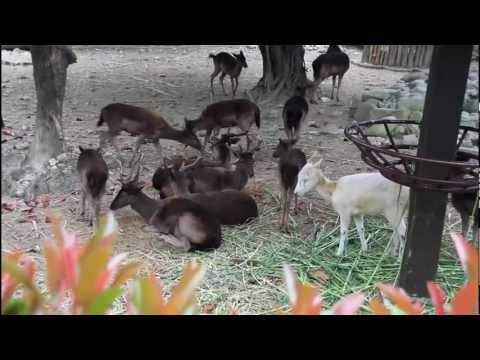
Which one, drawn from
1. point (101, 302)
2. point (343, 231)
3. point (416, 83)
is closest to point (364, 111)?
point (416, 83)

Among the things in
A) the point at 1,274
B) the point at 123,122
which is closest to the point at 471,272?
the point at 1,274

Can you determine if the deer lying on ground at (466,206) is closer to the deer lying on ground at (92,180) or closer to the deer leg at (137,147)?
the deer lying on ground at (92,180)

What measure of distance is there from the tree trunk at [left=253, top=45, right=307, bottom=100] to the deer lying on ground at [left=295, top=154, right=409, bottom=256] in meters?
5.31

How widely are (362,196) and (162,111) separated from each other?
204 inches

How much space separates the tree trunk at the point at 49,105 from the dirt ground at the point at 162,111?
124mm

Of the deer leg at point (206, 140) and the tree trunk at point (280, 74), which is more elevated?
the tree trunk at point (280, 74)

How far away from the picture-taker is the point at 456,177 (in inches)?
107

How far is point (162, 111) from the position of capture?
27.4 ft

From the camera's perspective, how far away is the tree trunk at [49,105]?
15.9 ft

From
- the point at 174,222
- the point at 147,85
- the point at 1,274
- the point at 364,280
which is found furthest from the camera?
the point at 147,85

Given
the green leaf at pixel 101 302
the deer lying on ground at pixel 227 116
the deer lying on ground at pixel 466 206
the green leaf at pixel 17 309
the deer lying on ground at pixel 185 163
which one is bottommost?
the deer lying on ground at pixel 185 163

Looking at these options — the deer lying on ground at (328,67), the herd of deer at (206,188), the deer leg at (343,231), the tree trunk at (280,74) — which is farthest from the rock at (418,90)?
the deer leg at (343,231)
